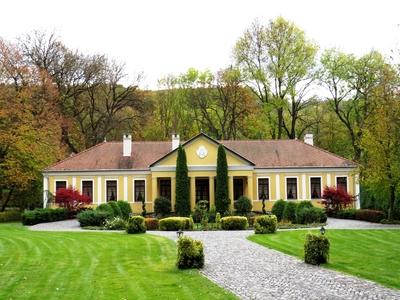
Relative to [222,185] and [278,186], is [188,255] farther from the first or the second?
[278,186]

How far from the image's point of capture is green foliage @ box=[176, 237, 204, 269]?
13719 millimetres

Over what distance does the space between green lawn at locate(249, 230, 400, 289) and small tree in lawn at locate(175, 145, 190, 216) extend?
12.5 m

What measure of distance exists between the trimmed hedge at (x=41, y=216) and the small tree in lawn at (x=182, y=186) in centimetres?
755

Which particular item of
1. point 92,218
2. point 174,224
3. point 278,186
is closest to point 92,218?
point 92,218

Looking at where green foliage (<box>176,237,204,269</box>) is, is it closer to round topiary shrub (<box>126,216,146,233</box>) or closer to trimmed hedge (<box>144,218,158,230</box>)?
round topiary shrub (<box>126,216,146,233</box>)

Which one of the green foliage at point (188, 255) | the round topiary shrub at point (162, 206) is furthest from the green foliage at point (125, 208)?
the green foliage at point (188, 255)

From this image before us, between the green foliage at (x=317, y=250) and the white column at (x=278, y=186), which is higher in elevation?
the white column at (x=278, y=186)

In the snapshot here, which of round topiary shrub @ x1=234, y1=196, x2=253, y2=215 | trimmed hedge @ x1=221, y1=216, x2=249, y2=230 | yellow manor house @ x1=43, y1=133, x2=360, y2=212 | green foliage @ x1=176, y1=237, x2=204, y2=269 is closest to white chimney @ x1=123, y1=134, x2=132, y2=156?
yellow manor house @ x1=43, y1=133, x2=360, y2=212

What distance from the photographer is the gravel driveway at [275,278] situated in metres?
10.3

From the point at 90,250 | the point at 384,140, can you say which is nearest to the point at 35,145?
the point at 90,250

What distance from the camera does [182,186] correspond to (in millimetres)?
34281

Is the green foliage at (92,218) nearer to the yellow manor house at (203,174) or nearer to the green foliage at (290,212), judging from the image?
the yellow manor house at (203,174)

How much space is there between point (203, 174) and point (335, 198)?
9.15 m

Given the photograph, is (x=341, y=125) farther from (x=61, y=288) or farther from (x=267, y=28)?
(x=61, y=288)
